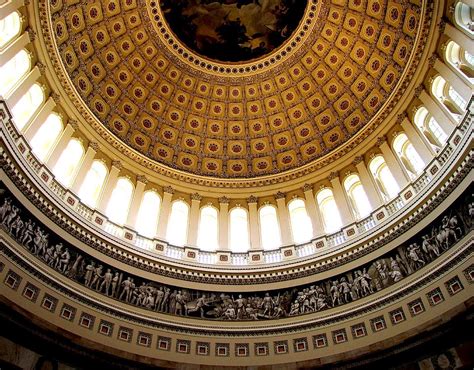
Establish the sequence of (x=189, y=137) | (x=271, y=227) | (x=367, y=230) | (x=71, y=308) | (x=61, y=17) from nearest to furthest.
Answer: (x=71, y=308), (x=367, y=230), (x=61, y=17), (x=271, y=227), (x=189, y=137)

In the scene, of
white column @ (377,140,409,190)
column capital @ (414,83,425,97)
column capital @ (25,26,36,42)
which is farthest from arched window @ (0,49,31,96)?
column capital @ (414,83,425,97)

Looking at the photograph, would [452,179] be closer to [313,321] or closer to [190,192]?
[313,321]

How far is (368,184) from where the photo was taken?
88.5ft

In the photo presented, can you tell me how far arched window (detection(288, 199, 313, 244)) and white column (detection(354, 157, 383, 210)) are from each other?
3867 mm

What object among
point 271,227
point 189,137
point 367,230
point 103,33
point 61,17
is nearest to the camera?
point 367,230

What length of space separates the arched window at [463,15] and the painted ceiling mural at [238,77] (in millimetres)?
5003

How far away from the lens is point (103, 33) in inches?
1208

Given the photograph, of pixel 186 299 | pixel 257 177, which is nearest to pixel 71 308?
pixel 186 299

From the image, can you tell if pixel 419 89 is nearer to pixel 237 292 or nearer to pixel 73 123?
pixel 237 292

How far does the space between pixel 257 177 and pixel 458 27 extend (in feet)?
49.8

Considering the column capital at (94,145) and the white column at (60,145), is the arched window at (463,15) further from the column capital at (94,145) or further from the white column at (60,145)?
the white column at (60,145)

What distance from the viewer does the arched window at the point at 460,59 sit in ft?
73.0

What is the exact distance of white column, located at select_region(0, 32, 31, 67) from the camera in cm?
2098

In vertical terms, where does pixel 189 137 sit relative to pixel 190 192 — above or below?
above
